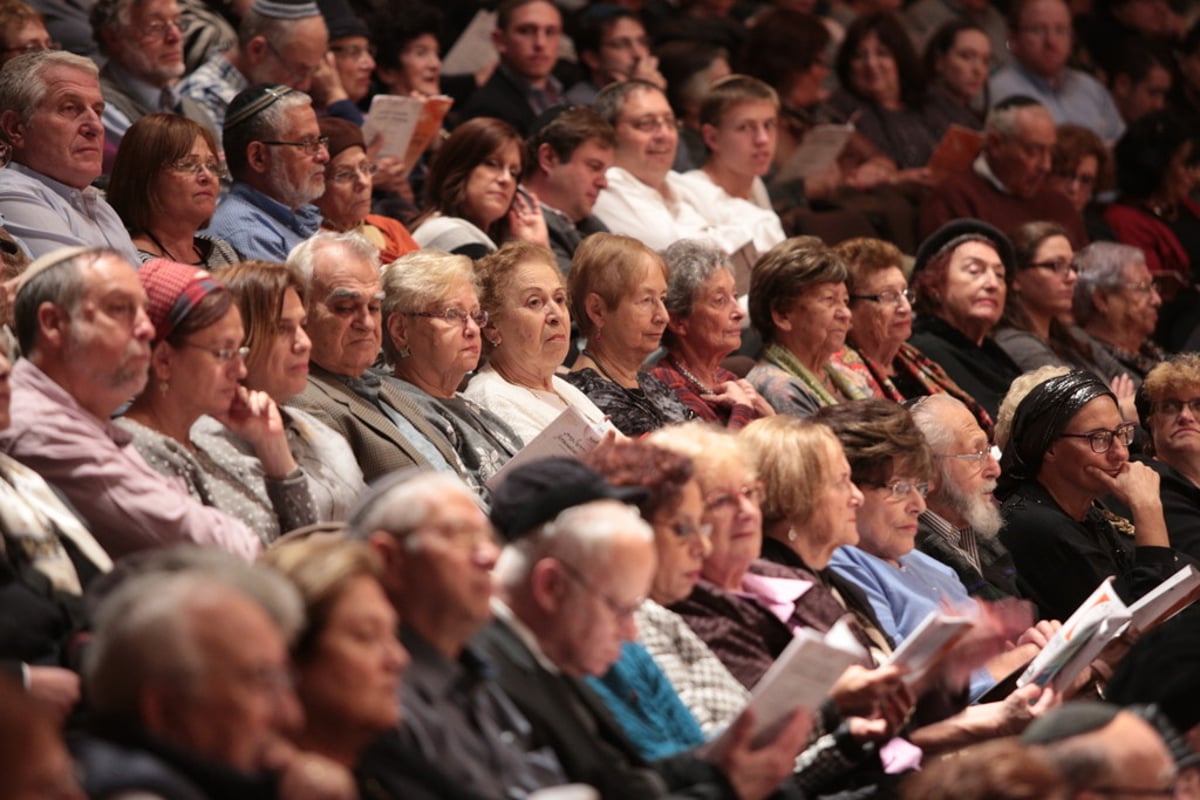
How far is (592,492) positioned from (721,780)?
51 centimetres

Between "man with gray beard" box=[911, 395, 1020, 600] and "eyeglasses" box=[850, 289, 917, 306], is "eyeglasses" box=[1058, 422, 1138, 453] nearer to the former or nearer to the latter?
"man with gray beard" box=[911, 395, 1020, 600]

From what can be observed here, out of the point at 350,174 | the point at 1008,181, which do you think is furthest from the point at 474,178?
the point at 1008,181

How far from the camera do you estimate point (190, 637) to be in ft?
7.74

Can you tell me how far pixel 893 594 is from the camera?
Answer: 4.33m

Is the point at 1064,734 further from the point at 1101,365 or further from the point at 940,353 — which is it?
the point at 1101,365

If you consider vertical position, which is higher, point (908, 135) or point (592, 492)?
point (592, 492)

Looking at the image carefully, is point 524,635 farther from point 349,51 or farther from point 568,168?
point 349,51

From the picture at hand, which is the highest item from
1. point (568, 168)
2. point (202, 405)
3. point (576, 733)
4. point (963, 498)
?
point (202, 405)

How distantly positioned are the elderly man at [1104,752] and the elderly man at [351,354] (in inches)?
68.0

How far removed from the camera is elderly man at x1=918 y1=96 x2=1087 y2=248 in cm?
766

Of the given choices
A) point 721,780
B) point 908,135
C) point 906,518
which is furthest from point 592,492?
point 908,135

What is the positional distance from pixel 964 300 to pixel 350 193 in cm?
227

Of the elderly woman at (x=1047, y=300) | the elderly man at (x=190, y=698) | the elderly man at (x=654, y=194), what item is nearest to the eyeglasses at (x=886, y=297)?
the elderly man at (x=654, y=194)

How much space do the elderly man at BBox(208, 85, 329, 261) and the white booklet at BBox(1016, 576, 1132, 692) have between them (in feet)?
7.79
